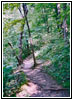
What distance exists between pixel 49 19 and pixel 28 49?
13.8ft

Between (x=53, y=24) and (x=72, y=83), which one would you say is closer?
(x=72, y=83)

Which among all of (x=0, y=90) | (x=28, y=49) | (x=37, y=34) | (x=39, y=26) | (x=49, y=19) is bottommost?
(x=28, y=49)

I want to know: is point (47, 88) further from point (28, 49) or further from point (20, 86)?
point (28, 49)

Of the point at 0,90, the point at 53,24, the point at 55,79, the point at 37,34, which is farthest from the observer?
the point at 53,24

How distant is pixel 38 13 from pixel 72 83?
8.38 meters

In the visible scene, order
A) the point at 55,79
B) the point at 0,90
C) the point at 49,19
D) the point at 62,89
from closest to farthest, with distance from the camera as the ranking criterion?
the point at 0,90, the point at 62,89, the point at 55,79, the point at 49,19

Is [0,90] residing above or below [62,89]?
above

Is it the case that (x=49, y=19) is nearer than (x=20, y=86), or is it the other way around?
(x=20, y=86)

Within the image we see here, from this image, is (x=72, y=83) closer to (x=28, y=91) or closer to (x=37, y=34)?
(x=28, y=91)

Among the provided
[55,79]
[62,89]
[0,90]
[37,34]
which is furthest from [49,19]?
[0,90]

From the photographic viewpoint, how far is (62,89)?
13.1ft

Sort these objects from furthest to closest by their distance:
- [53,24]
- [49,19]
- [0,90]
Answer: [49,19] < [53,24] < [0,90]

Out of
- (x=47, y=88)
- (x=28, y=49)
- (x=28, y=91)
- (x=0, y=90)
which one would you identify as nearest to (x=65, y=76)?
(x=47, y=88)

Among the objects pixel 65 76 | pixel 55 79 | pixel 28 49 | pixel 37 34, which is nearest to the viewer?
pixel 65 76
